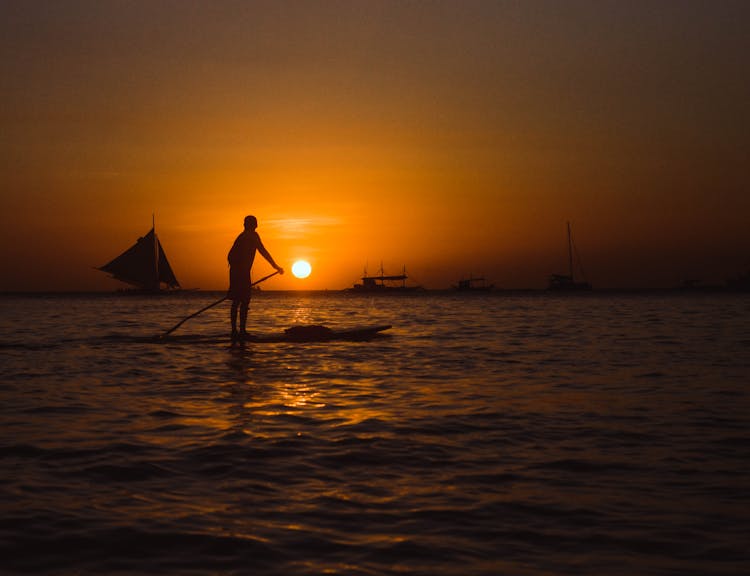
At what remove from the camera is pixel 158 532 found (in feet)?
14.6

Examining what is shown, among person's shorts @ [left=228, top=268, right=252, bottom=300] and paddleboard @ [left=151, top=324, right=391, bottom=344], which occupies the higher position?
person's shorts @ [left=228, top=268, right=252, bottom=300]

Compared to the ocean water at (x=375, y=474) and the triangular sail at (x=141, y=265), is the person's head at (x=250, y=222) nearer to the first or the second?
the ocean water at (x=375, y=474)

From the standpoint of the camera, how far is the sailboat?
92.6 metres

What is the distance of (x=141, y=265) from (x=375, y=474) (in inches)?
3732

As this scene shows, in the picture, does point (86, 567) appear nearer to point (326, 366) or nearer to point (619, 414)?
point (619, 414)

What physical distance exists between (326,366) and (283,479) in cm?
848

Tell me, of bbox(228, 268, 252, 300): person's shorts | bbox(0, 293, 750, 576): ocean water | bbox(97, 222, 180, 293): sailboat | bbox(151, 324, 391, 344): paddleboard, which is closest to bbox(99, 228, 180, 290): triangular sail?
bbox(97, 222, 180, 293): sailboat

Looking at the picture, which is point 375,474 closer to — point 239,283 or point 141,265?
point 239,283

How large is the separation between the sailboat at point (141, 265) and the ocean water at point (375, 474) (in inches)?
3341

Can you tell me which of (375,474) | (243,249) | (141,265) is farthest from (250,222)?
(141,265)

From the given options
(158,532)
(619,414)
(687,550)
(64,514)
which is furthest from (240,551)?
(619,414)

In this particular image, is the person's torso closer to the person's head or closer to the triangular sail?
the person's head

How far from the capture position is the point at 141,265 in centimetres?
9506

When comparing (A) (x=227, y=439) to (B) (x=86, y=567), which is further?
(A) (x=227, y=439)
